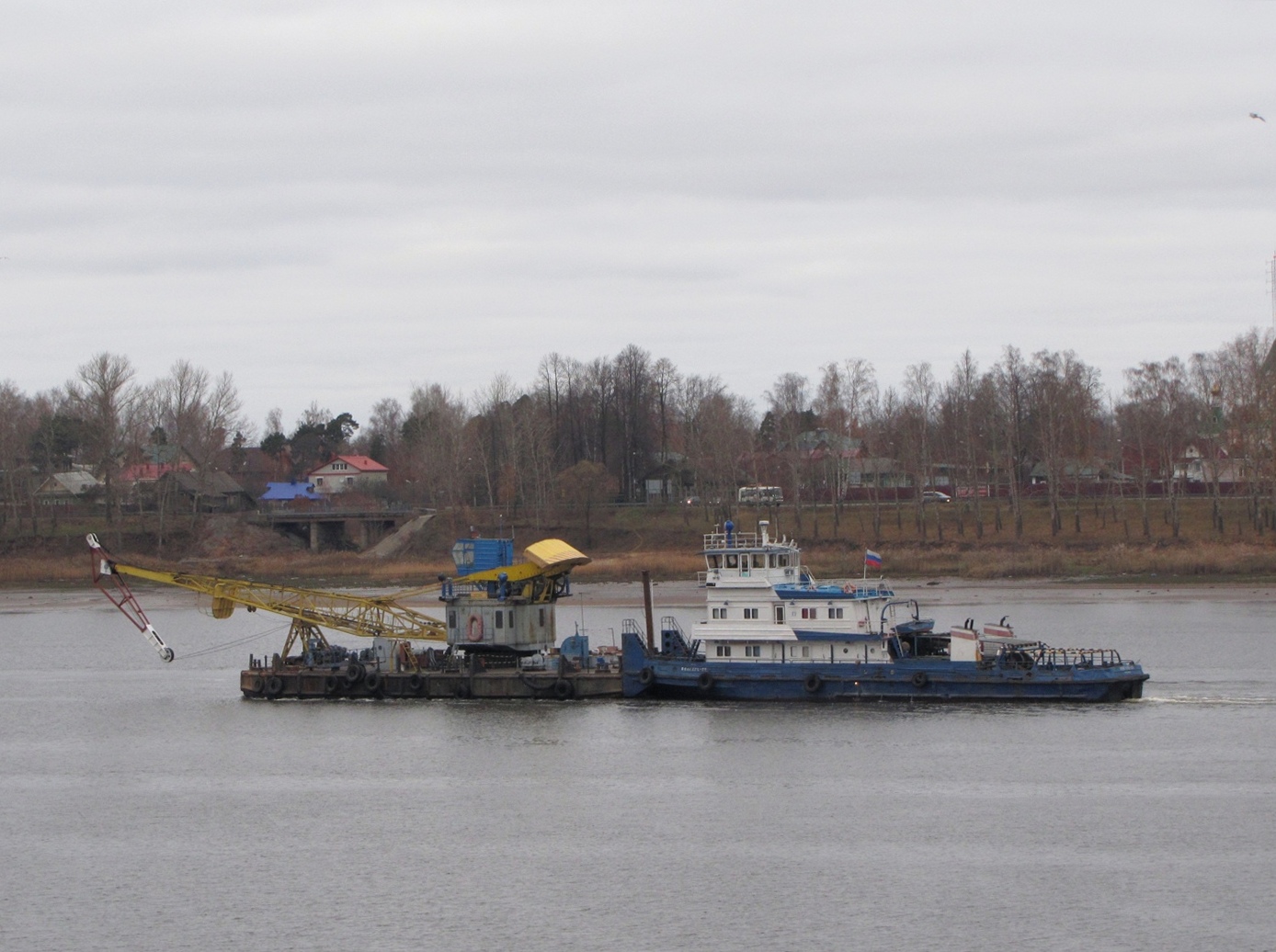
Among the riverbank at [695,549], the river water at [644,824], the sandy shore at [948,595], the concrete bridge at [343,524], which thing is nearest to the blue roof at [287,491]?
the concrete bridge at [343,524]

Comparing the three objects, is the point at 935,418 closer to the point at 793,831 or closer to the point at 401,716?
the point at 401,716

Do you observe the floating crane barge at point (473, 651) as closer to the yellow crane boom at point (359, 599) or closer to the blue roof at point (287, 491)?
the yellow crane boom at point (359, 599)

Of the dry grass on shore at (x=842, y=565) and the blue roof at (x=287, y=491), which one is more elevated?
the blue roof at (x=287, y=491)

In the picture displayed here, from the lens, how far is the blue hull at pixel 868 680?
166 feet

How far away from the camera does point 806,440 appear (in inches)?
5595

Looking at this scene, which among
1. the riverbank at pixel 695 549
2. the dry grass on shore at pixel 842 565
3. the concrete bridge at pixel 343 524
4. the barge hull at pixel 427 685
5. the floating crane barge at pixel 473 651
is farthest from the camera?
the concrete bridge at pixel 343 524

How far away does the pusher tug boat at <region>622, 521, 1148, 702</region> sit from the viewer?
5066cm

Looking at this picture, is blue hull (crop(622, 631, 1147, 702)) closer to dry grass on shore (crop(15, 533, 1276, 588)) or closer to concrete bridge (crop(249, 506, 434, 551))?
dry grass on shore (crop(15, 533, 1276, 588))

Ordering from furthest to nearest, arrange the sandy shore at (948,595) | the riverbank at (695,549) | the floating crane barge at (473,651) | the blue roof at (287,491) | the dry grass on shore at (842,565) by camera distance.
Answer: the blue roof at (287,491) → the riverbank at (695,549) → the dry grass on shore at (842,565) → the sandy shore at (948,595) → the floating crane barge at (473,651)

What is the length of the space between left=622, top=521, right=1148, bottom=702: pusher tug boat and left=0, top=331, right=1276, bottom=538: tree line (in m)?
58.5

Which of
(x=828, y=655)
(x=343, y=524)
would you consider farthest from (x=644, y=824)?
(x=343, y=524)

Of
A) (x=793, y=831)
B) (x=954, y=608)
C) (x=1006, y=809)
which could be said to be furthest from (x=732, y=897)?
→ (x=954, y=608)

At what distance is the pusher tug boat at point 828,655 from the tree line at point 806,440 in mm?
58461

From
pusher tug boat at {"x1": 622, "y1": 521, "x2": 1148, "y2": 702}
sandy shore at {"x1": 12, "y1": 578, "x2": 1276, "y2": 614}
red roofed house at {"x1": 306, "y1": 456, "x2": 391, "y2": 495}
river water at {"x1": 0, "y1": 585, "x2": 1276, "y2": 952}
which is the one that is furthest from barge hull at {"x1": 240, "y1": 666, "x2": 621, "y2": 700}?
red roofed house at {"x1": 306, "y1": 456, "x2": 391, "y2": 495}
